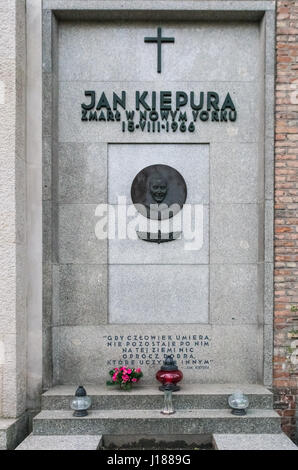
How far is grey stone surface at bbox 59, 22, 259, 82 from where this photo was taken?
5.56m

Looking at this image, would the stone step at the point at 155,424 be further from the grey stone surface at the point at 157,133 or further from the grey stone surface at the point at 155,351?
the grey stone surface at the point at 157,133

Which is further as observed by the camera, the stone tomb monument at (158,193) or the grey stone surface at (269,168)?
the stone tomb monument at (158,193)


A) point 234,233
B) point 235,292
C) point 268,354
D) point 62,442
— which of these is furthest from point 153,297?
point 62,442

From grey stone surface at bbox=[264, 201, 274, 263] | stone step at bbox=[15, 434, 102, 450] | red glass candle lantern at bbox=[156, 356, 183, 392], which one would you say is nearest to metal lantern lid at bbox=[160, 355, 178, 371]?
red glass candle lantern at bbox=[156, 356, 183, 392]

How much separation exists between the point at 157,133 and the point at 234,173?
1206 millimetres

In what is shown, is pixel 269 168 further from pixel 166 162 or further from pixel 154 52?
pixel 154 52

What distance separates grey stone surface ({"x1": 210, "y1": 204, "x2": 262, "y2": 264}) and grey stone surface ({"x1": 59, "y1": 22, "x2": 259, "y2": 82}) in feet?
5.97

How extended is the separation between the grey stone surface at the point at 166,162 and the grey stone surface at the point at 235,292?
1060 mm

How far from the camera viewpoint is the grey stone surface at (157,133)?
5559 millimetres

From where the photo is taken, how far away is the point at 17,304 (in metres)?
5.04

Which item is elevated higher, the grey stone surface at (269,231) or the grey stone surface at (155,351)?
the grey stone surface at (269,231)

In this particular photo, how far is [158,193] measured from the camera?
548cm

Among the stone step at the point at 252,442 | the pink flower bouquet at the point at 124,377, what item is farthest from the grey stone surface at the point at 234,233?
the stone step at the point at 252,442
